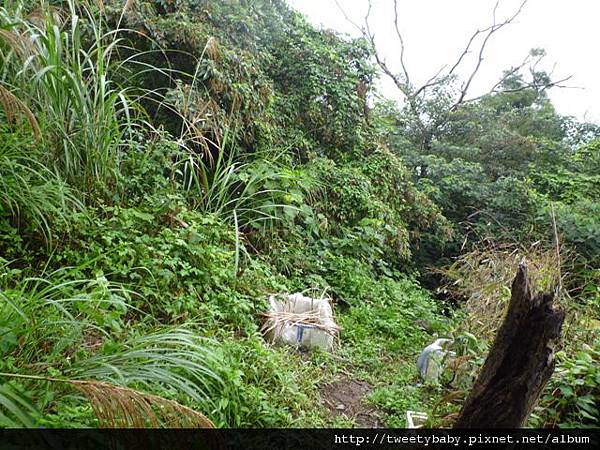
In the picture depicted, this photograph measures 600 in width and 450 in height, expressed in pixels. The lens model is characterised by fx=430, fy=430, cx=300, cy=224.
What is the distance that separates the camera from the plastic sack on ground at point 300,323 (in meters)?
2.53

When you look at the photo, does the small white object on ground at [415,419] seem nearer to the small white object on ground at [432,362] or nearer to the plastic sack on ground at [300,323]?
the small white object on ground at [432,362]

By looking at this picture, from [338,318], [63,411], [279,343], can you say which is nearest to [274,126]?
[338,318]

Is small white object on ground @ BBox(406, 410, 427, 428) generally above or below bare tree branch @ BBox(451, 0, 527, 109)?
below

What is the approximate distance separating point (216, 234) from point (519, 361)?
1806 millimetres

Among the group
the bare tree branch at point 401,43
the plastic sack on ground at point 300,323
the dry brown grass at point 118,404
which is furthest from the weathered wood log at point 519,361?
the bare tree branch at point 401,43

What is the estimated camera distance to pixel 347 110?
4.89 metres

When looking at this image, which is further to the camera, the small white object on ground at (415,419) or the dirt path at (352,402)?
the dirt path at (352,402)

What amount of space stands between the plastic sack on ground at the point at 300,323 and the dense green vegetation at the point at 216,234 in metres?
0.09

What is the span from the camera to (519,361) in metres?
1.33

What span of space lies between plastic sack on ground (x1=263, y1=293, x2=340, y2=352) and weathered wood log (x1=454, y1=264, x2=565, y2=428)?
129cm

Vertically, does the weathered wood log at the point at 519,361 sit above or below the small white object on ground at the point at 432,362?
above

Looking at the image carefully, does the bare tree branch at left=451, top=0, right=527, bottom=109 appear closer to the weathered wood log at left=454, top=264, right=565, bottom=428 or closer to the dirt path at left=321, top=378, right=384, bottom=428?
the dirt path at left=321, top=378, right=384, bottom=428

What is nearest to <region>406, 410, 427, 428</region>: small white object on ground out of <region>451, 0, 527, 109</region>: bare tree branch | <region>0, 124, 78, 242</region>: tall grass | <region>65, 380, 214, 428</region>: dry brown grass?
<region>65, 380, 214, 428</region>: dry brown grass

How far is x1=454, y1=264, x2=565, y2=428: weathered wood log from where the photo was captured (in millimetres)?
1290
